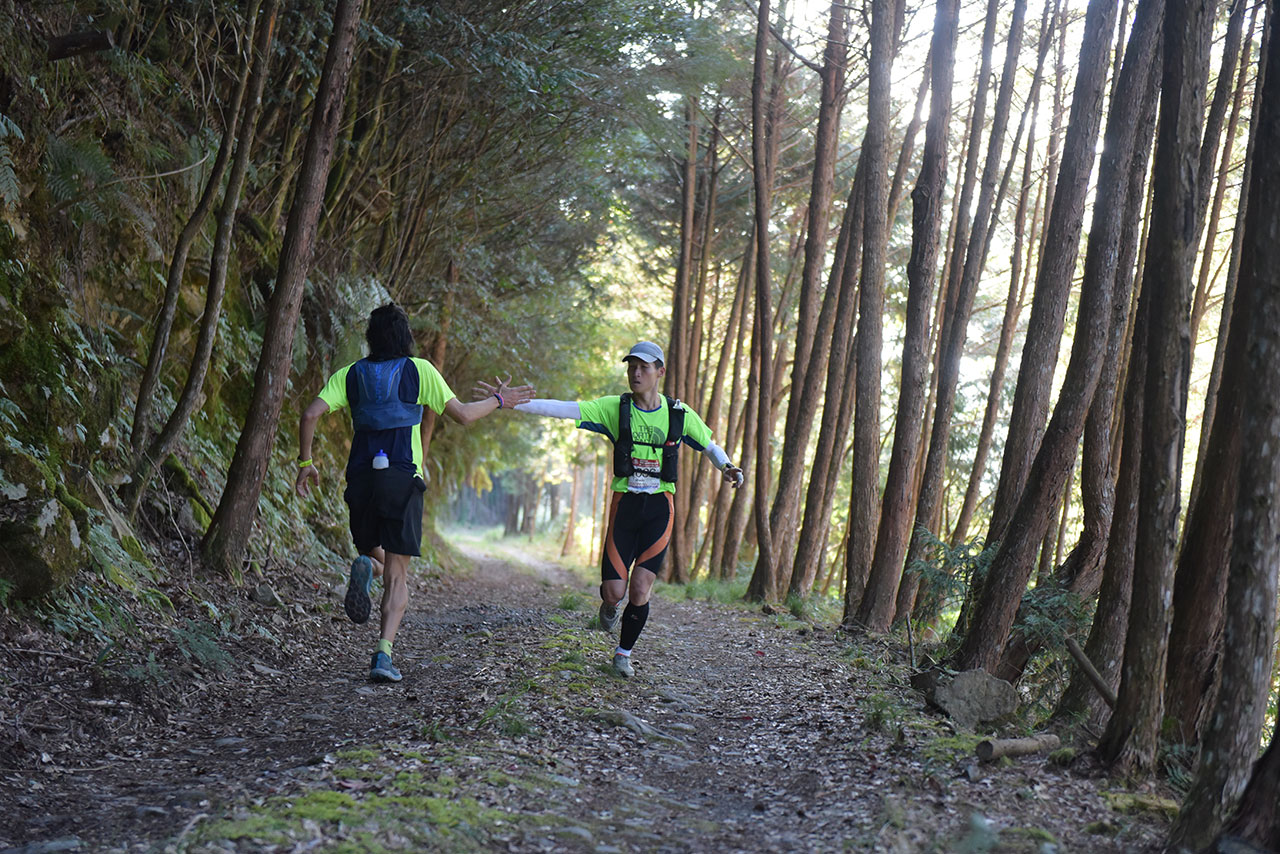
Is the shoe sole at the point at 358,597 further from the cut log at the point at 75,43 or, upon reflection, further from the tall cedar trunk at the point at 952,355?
the tall cedar trunk at the point at 952,355


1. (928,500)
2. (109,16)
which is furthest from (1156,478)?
(109,16)

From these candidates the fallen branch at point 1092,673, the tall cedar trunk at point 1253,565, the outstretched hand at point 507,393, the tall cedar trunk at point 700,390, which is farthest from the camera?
the tall cedar trunk at point 700,390

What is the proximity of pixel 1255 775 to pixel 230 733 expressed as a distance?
4533mm

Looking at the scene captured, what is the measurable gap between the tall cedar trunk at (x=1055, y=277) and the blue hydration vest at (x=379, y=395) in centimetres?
439

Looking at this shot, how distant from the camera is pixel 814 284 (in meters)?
15.4

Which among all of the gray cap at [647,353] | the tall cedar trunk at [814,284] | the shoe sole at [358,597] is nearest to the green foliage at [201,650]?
the shoe sole at [358,597]

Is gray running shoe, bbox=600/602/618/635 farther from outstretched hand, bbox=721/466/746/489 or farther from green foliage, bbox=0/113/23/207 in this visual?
green foliage, bbox=0/113/23/207

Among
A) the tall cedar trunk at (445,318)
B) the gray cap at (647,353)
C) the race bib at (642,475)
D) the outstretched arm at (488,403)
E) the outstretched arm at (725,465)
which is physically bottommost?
the race bib at (642,475)

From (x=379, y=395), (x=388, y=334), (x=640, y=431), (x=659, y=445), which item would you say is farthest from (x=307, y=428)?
(x=659, y=445)

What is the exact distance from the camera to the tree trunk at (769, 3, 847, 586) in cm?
1427

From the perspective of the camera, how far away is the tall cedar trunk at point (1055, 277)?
276 inches

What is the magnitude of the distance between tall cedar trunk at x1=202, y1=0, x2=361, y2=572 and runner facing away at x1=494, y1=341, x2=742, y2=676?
8.66 ft

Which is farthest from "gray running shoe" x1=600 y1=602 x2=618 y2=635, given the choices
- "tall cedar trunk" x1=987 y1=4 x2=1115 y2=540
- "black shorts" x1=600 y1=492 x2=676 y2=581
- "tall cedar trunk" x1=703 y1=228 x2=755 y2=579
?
"tall cedar trunk" x1=703 y1=228 x2=755 y2=579

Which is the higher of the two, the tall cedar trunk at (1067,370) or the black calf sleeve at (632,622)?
the tall cedar trunk at (1067,370)
